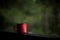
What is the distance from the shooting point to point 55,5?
8.14 feet

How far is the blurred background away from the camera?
234 cm

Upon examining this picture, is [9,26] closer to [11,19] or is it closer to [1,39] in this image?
[11,19]

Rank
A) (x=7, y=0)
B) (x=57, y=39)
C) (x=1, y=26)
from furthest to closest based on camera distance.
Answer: (x=7, y=0), (x=1, y=26), (x=57, y=39)

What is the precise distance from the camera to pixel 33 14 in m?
2.39

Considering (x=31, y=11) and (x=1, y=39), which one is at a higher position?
(x=31, y=11)

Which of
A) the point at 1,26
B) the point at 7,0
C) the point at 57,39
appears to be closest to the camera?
the point at 57,39

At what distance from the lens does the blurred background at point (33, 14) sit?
7.68ft

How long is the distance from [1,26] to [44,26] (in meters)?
0.73

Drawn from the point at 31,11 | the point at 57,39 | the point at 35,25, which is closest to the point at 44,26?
the point at 35,25

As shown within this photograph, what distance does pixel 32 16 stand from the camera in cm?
239

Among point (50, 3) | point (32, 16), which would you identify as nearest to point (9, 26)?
point (32, 16)

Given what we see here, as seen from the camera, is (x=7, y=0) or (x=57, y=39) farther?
(x=7, y=0)

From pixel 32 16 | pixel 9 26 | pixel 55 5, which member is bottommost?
pixel 9 26

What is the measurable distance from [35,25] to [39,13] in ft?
0.73
